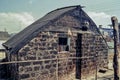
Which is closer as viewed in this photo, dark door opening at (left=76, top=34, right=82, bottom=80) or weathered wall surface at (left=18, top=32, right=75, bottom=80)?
weathered wall surface at (left=18, top=32, right=75, bottom=80)

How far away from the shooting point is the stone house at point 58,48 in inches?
429

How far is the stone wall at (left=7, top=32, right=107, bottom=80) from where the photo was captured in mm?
10773

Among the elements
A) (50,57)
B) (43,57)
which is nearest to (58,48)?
(50,57)

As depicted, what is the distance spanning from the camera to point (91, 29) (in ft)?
50.5

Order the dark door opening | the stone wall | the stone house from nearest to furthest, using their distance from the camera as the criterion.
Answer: the stone wall < the stone house < the dark door opening

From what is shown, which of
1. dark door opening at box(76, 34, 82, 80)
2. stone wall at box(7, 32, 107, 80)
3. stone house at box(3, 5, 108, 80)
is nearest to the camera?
stone wall at box(7, 32, 107, 80)

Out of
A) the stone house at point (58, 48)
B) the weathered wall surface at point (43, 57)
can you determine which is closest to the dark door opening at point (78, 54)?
the stone house at point (58, 48)

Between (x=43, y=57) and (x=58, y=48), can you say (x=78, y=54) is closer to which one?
(x=58, y=48)

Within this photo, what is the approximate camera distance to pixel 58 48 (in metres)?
12.8

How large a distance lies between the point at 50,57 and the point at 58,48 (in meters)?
1.03

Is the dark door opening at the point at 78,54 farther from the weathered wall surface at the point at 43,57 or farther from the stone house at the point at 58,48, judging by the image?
the weathered wall surface at the point at 43,57

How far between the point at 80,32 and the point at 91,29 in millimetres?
1739

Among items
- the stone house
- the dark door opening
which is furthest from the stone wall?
the dark door opening

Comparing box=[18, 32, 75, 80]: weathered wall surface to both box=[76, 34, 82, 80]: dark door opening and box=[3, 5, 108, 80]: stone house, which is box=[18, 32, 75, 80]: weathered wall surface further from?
box=[76, 34, 82, 80]: dark door opening
